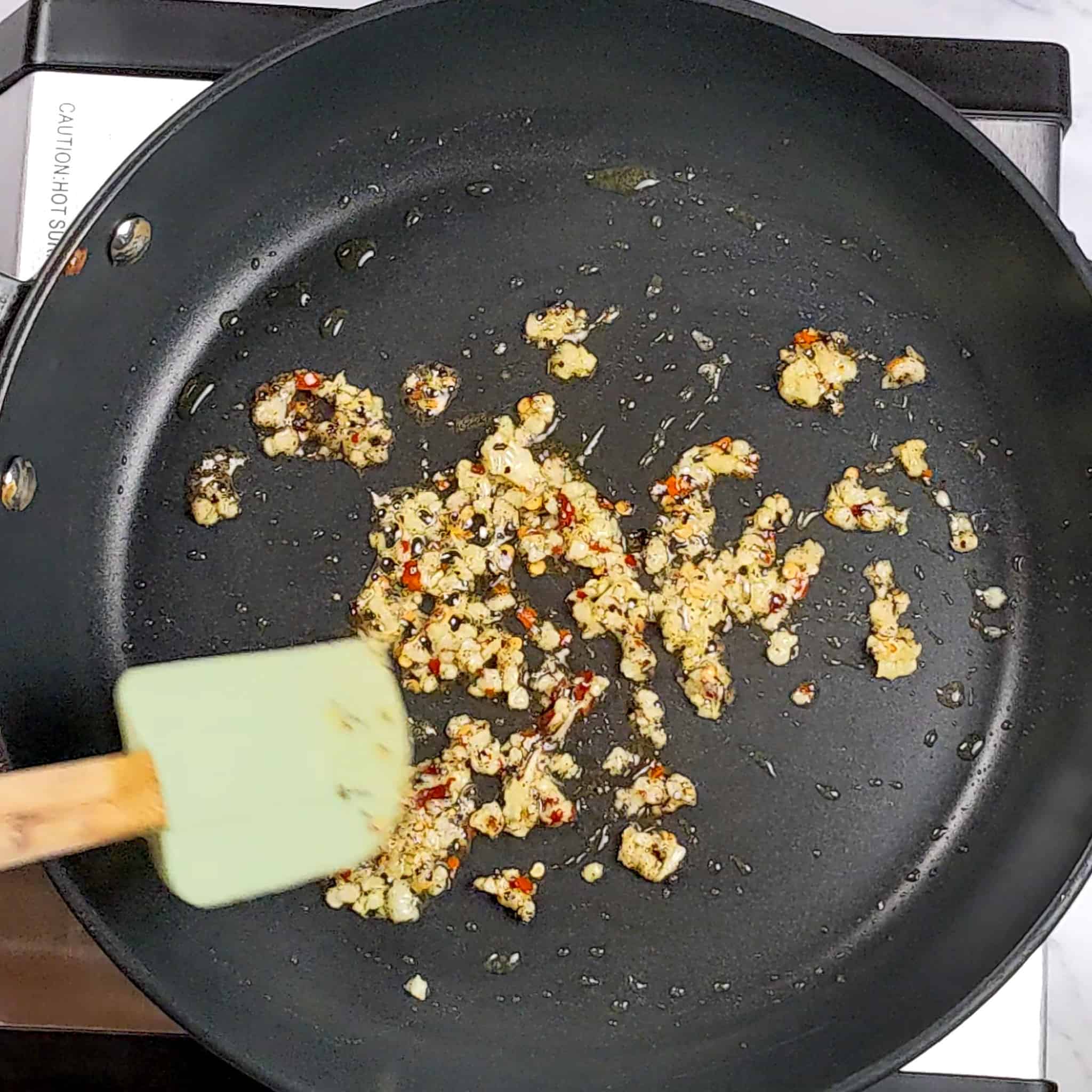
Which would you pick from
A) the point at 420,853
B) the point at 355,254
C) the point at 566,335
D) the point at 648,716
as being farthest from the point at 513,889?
the point at 355,254

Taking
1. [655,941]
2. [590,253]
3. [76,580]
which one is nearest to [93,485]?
[76,580]

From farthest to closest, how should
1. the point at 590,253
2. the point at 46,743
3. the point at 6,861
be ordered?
the point at 590,253 < the point at 46,743 < the point at 6,861

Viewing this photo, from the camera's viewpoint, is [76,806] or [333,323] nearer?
[76,806]

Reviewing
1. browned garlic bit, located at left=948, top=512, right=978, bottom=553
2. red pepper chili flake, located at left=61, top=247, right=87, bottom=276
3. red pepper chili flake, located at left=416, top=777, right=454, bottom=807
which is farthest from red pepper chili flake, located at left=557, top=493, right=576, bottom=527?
red pepper chili flake, located at left=61, top=247, right=87, bottom=276

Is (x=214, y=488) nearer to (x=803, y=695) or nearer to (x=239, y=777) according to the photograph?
(x=239, y=777)

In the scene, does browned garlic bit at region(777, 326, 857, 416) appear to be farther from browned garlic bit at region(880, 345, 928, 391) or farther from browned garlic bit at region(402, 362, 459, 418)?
browned garlic bit at region(402, 362, 459, 418)

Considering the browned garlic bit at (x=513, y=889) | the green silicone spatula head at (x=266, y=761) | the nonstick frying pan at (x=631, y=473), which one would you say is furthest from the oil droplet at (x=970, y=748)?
the green silicone spatula head at (x=266, y=761)

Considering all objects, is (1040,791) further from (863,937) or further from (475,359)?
(475,359)

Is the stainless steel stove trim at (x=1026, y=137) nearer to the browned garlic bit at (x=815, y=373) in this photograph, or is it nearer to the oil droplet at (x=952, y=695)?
the browned garlic bit at (x=815, y=373)
